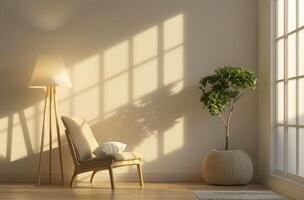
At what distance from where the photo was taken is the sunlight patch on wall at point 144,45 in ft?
22.5

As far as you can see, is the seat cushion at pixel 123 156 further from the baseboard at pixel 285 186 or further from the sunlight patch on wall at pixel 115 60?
the baseboard at pixel 285 186

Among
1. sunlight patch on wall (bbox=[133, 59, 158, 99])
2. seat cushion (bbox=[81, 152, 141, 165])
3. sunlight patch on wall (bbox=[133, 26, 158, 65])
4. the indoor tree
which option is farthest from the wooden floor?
sunlight patch on wall (bbox=[133, 26, 158, 65])

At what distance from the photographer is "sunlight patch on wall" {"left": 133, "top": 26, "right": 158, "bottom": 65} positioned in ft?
22.5

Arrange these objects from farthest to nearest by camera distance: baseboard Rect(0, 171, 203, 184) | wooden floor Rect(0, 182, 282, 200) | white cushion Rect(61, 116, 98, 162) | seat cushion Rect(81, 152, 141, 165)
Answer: baseboard Rect(0, 171, 203, 184), white cushion Rect(61, 116, 98, 162), seat cushion Rect(81, 152, 141, 165), wooden floor Rect(0, 182, 282, 200)

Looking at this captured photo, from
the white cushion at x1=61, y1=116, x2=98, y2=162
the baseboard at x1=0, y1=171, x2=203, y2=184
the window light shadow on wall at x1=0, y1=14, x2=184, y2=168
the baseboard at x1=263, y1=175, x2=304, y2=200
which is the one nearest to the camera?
the baseboard at x1=263, y1=175, x2=304, y2=200

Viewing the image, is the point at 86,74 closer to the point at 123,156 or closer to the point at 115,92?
the point at 115,92

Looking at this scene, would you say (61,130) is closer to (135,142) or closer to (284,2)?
(135,142)

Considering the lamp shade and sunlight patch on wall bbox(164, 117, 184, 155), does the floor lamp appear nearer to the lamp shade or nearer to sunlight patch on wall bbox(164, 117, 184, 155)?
the lamp shade

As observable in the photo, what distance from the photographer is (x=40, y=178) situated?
22.0 feet

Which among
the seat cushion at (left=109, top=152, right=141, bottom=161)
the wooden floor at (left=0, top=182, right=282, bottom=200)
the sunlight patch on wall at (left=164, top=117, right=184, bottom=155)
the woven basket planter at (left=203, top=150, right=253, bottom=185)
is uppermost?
the sunlight patch on wall at (left=164, top=117, right=184, bottom=155)

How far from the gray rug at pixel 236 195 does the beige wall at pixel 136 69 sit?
1.14 metres

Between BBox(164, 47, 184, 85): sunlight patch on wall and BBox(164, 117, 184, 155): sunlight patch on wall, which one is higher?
BBox(164, 47, 184, 85): sunlight patch on wall

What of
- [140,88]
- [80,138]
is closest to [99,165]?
[80,138]

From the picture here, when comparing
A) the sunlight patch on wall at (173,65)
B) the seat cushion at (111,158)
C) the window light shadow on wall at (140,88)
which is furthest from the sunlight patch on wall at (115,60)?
the seat cushion at (111,158)
